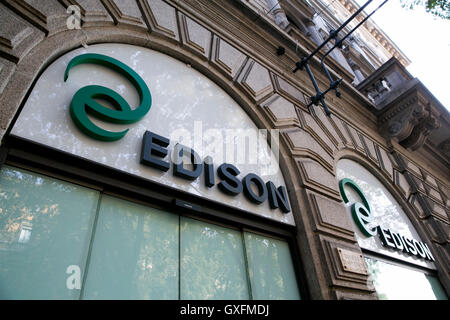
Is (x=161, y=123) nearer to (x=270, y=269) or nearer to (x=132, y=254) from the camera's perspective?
(x=132, y=254)

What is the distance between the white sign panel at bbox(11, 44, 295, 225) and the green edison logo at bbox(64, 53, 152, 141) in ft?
0.21

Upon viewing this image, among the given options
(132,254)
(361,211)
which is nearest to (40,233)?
(132,254)

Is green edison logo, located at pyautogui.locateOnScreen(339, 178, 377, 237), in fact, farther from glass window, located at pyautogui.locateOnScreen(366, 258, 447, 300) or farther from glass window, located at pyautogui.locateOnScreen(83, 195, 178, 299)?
glass window, located at pyautogui.locateOnScreen(83, 195, 178, 299)

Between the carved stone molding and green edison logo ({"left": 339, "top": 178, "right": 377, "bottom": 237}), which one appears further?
the carved stone molding

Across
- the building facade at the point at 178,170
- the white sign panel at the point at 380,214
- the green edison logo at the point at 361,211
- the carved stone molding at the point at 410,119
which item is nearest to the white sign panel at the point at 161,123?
the building facade at the point at 178,170

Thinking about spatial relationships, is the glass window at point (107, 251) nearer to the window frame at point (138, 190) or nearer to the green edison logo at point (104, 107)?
the window frame at point (138, 190)

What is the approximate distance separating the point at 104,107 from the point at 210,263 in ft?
5.79

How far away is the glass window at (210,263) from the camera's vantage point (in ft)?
8.08

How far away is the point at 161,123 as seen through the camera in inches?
118

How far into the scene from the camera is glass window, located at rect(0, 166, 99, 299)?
68.6 inches

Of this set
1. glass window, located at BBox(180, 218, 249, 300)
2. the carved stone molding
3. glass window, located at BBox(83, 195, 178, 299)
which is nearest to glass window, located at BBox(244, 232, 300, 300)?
glass window, located at BBox(180, 218, 249, 300)

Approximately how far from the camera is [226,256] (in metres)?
2.82

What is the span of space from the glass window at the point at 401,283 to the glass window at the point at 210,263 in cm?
245

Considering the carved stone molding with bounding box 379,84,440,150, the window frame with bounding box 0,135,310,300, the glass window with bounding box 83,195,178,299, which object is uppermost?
the carved stone molding with bounding box 379,84,440,150
